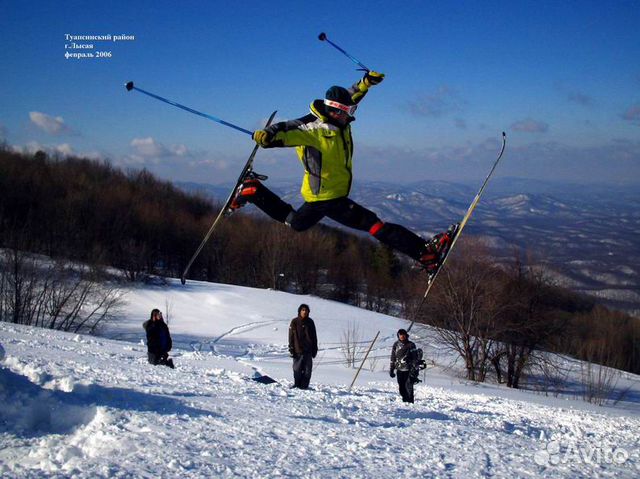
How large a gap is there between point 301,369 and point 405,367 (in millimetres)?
1957

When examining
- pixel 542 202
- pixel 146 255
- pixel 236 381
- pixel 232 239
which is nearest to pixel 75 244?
pixel 146 255

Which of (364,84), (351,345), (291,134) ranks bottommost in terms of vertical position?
(351,345)

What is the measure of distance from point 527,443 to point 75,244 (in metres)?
43.0

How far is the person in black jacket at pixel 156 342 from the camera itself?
10164 mm

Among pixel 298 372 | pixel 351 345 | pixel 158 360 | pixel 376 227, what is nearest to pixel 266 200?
pixel 376 227

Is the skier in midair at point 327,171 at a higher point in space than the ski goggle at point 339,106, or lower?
lower

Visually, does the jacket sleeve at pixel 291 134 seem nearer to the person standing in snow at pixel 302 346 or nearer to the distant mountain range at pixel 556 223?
the person standing in snow at pixel 302 346

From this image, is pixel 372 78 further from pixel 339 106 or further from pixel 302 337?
pixel 302 337

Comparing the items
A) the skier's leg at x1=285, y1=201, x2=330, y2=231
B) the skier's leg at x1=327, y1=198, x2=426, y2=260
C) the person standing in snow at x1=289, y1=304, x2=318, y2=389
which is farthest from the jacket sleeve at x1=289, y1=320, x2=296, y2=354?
the skier's leg at x1=285, y1=201, x2=330, y2=231

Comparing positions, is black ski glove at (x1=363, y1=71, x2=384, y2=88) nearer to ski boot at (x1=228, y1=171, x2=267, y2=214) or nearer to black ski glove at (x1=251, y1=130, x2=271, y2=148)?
black ski glove at (x1=251, y1=130, x2=271, y2=148)

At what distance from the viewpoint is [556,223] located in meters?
135

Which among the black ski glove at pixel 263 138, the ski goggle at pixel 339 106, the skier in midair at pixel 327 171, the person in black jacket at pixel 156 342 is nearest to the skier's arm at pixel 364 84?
the skier in midair at pixel 327 171

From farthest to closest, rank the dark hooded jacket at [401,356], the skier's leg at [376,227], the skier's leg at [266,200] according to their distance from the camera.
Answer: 1. the dark hooded jacket at [401,356]
2. the skier's leg at [266,200]
3. the skier's leg at [376,227]

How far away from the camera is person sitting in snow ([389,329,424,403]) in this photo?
9.45 metres
